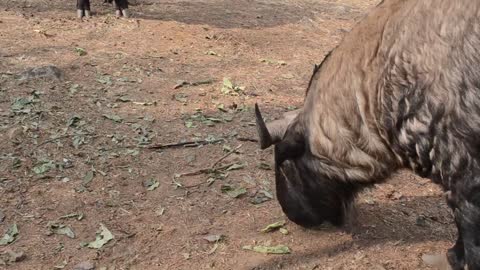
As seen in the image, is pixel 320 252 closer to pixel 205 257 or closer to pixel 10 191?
pixel 205 257

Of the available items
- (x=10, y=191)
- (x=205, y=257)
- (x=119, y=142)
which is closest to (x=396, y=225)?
(x=205, y=257)

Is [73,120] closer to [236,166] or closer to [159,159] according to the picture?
[159,159]

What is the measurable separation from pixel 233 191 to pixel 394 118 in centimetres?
→ 171

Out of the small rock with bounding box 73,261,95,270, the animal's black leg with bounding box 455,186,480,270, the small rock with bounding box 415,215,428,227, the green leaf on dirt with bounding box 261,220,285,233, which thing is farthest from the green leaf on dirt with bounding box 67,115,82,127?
the animal's black leg with bounding box 455,186,480,270

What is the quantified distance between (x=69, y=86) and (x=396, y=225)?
10.4 ft

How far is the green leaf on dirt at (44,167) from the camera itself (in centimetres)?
473

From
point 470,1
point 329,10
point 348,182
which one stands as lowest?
point 329,10

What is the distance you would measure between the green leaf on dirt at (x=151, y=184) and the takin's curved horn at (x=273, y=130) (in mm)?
1073

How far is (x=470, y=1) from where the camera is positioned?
2879 mm

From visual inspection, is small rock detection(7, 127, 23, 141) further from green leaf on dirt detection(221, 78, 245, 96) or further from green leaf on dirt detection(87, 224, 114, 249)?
green leaf on dirt detection(221, 78, 245, 96)

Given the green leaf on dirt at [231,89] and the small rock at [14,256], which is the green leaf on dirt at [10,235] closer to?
the small rock at [14,256]

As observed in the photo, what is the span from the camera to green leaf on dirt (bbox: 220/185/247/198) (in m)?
4.55

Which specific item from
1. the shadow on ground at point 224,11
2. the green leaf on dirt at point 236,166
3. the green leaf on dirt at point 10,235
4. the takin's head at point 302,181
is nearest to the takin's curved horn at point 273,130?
the takin's head at point 302,181

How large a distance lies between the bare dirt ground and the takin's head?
0.62 feet
